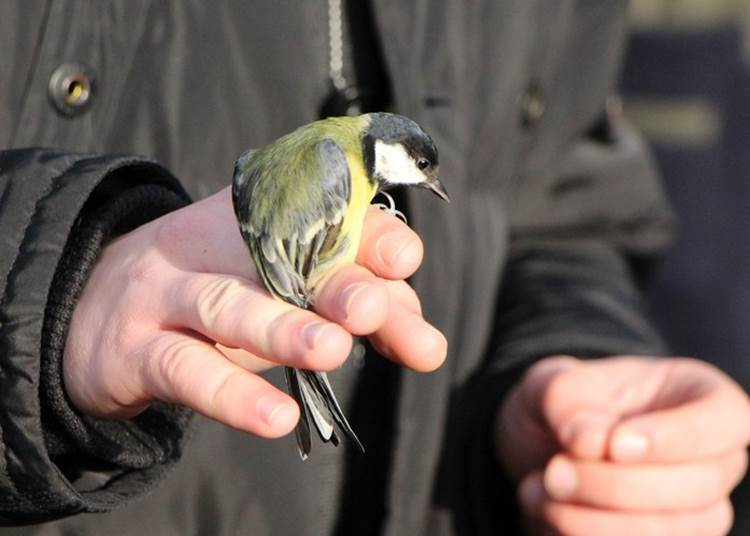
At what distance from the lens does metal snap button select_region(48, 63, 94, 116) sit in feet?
3.17

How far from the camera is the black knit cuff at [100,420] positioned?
819 mm

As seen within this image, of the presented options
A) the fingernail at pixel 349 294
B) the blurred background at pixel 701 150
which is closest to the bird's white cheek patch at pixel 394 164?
the fingernail at pixel 349 294

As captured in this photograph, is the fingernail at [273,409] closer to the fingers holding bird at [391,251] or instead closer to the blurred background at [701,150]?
the fingers holding bird at [391,251]

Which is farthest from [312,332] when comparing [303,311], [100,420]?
[100,420]

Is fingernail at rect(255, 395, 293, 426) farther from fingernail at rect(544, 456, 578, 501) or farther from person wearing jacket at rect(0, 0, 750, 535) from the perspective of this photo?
fingernail at rect(544, 456, 578, 501)

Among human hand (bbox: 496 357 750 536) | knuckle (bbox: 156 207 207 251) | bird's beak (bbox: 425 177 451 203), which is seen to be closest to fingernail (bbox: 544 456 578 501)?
human hand (bbox: 496 357 750 536)

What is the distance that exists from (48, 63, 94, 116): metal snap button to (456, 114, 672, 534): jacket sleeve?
0.62 meters

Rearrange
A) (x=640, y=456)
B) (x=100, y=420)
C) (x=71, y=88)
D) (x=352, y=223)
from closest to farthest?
(x=352, y=223), (x=100, y=420), (x=71, y=88), (x=640, y=456)

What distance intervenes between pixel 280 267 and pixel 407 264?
0.08m

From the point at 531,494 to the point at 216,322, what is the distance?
2.03ft

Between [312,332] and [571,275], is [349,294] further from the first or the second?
[571,275]

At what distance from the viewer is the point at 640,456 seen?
3.67 feet

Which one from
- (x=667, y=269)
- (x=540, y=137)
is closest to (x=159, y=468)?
(x=540, y=137)

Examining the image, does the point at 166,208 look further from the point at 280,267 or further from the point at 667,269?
the point at 667,269
